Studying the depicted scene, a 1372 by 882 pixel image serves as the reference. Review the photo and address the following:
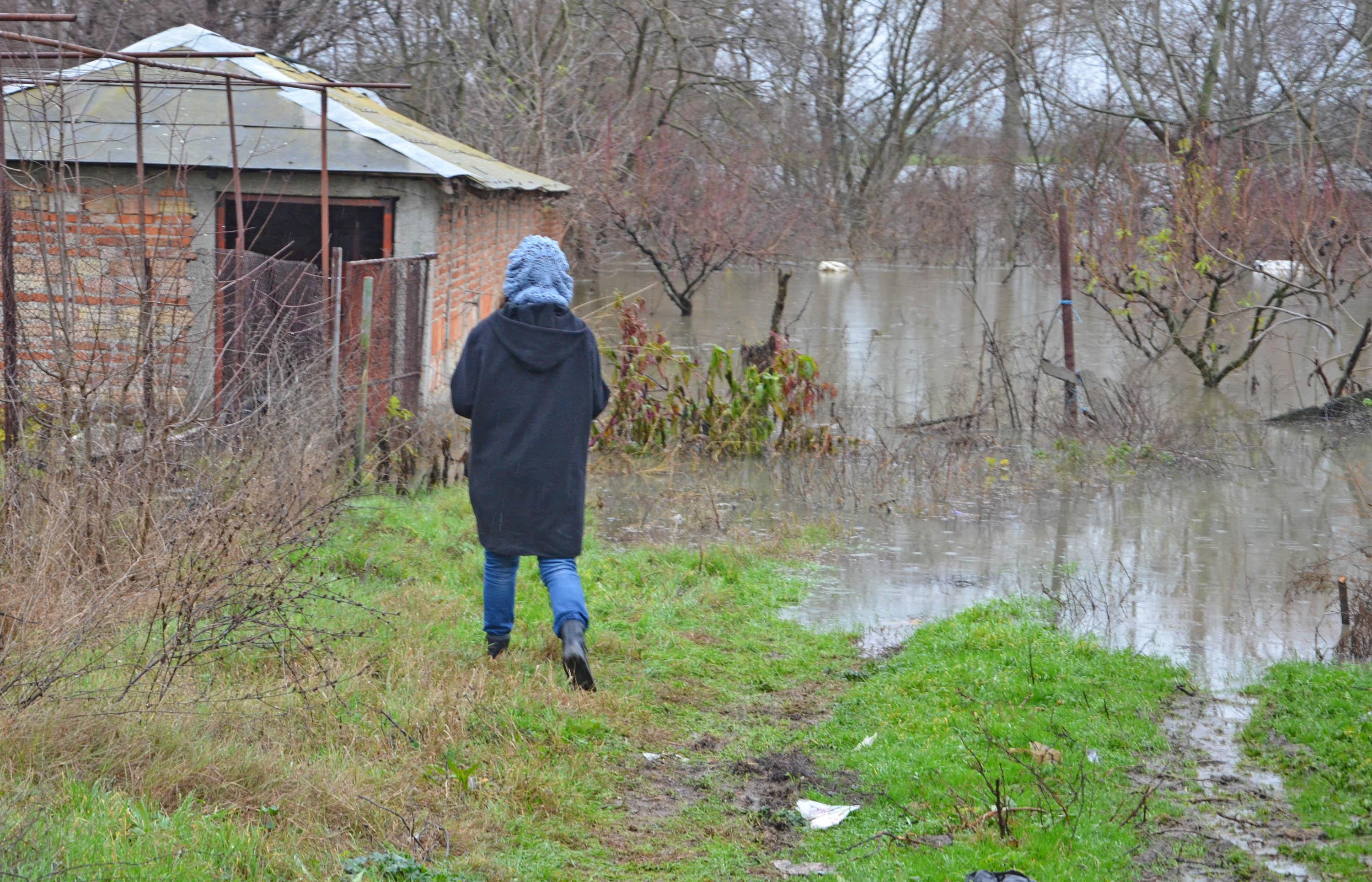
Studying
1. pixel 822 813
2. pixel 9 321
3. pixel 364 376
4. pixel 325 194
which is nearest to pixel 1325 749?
pixel 822 813

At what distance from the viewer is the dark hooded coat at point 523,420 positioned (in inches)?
200

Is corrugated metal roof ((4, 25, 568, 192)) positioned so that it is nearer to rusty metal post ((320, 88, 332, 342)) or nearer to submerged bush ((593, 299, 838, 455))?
rusty metal post ((320, 88, 332, 342))

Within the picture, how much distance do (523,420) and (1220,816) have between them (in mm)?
3018

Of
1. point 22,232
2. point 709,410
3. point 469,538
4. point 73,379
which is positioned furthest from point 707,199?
point 73,379

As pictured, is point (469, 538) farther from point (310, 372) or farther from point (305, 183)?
point (305, 183)

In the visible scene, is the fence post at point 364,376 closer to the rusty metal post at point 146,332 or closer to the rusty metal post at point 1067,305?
the rusty metal post at point 146,332

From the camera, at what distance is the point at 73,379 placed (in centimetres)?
558

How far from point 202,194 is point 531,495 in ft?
22.8

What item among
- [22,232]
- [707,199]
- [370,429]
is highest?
[707,199]

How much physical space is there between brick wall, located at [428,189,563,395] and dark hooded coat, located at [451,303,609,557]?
603 cm

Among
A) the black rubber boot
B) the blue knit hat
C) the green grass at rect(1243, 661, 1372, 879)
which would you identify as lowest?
the green grass at rect(1243, 661, 1372, 879)

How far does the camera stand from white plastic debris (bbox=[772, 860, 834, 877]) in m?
3.68

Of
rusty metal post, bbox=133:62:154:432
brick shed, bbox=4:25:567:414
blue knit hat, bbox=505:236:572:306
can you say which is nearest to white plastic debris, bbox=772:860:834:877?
blue knit hat, bbox=505:236:572:306

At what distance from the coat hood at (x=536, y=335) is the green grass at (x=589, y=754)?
1.32 metres
